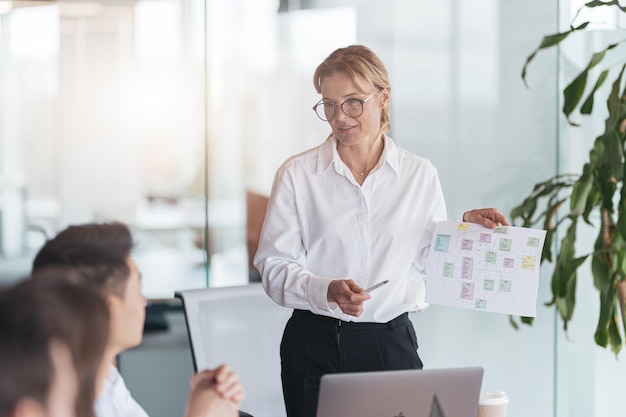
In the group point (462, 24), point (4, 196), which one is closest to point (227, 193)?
point (4, 196)

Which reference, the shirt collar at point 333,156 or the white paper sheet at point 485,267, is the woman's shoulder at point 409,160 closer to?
the shirt collar at point 333,156

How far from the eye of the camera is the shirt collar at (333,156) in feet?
8.73

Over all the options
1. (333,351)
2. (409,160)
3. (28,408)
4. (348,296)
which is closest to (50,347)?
(28,408)

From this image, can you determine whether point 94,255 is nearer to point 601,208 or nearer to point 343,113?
point 343,113

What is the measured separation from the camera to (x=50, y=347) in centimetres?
98

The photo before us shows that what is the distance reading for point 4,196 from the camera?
13.1 ft

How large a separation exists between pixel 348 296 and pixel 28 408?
141 cm

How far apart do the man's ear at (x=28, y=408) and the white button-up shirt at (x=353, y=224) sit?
1.61 meters

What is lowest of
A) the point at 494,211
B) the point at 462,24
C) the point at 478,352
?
the point at 478,352

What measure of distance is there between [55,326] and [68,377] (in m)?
0.06

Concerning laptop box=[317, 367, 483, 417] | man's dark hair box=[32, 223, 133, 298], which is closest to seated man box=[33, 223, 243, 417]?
man's dark hair box=[32, 223, 133, 298]

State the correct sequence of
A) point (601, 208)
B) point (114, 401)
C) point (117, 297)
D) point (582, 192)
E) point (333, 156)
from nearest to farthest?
1. point (117, 297)
2. point (114, 401)
3. point (333, 156)
4. point (582, 192)
5. point (601, 208)

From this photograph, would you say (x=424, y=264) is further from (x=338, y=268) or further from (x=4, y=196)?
(x=4, y=196)

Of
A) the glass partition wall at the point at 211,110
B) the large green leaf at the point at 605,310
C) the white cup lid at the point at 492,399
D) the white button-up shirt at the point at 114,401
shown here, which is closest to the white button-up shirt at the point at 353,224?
the white cup lid at the point at 492,399
